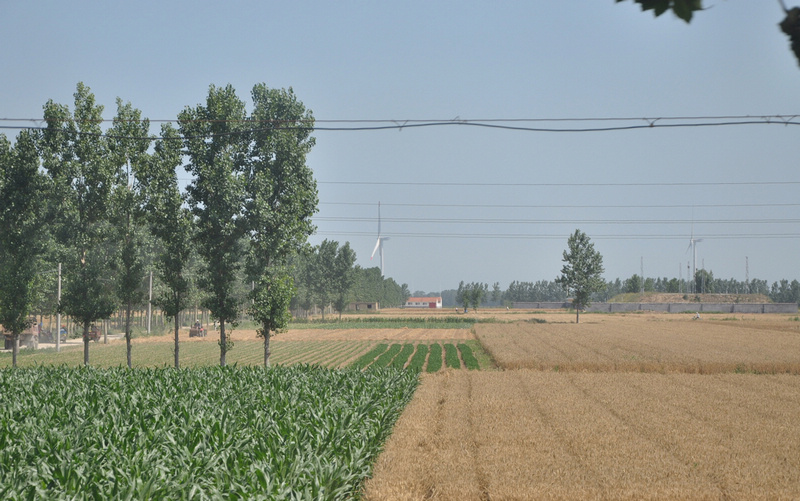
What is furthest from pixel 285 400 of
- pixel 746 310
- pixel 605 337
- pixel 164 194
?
pixel 746 310

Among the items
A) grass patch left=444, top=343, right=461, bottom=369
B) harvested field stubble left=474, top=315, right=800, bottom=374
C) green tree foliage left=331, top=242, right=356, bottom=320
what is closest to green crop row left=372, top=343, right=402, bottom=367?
grass patch left=444, top=343, right=461, bottom=369

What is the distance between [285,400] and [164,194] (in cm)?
2779

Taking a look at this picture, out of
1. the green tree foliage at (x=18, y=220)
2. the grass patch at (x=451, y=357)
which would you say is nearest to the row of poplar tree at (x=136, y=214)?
the green tree foliage at (x=18, y=220)

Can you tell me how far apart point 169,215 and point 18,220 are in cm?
963

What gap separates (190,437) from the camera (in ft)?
38.9

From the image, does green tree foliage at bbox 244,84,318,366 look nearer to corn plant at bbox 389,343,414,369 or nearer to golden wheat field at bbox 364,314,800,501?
corn plant at bbox 389,343,414,369

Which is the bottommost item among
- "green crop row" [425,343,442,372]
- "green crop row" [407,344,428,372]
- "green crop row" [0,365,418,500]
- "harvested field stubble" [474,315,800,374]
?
"green crop row" [407,344,428,372]

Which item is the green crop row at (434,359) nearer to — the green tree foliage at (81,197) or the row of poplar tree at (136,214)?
the row of poplar tree at (136,214)

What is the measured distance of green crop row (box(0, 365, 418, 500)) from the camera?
9.23 metres

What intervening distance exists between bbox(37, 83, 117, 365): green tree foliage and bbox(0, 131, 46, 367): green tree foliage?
107 cm

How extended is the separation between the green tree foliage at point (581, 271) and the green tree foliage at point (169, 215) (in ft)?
233

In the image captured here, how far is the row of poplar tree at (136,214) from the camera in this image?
40000 mm

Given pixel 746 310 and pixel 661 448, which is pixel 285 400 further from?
pixel 746 310

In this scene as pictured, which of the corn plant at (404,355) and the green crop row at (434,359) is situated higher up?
the green crop row at (434,359)
